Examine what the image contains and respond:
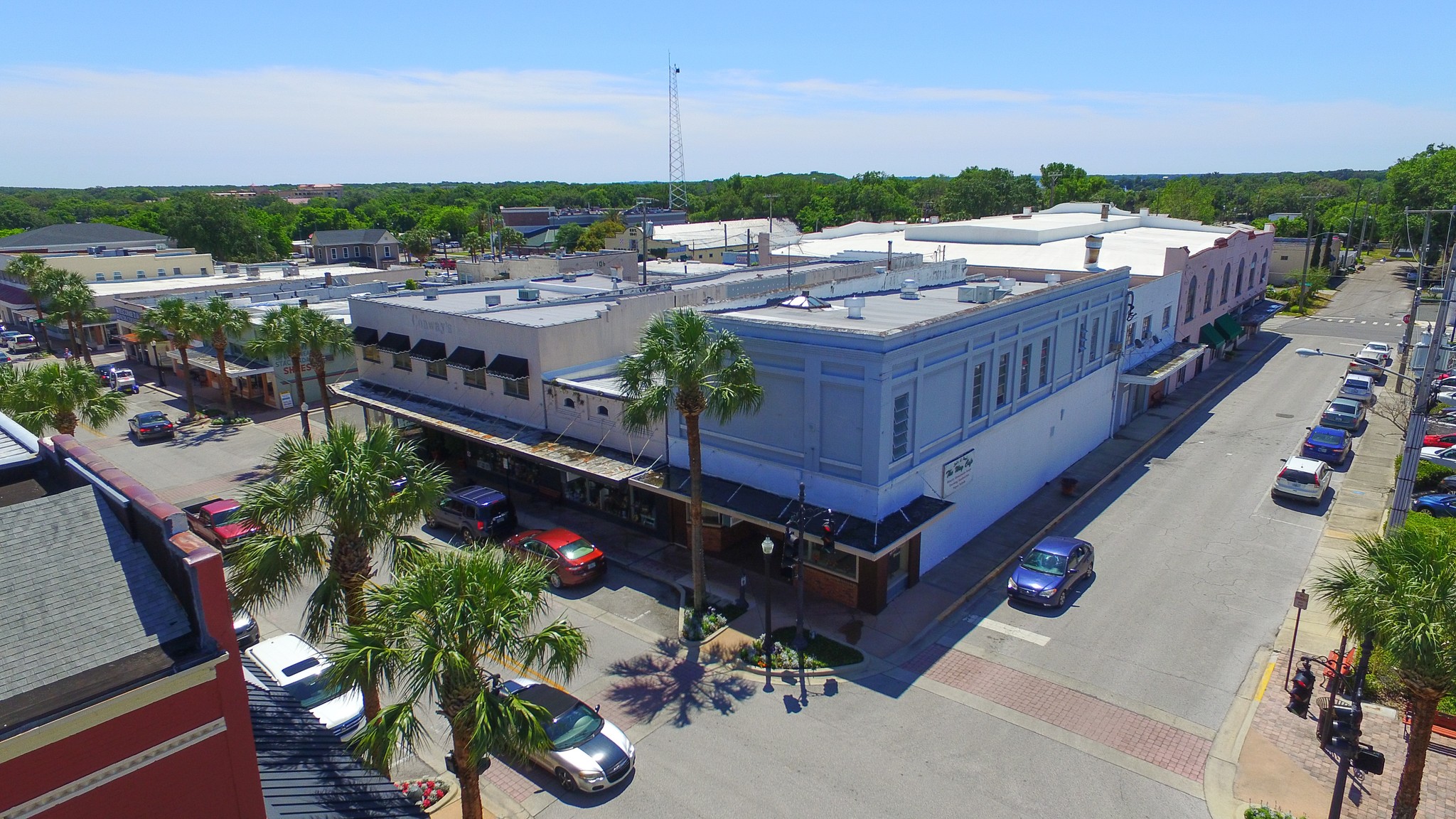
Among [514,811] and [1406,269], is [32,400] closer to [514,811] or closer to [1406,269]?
[514,811]

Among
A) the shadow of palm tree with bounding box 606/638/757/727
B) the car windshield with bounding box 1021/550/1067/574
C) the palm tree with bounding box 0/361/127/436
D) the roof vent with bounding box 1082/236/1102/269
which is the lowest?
the shadow of palm tree with bounding box 606/638/757/727

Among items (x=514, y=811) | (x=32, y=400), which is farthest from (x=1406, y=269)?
(x=32, y=400)

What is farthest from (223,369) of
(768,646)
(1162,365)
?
(1162,365)

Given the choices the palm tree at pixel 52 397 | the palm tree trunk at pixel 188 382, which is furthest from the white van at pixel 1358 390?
the palm tree trunk at pixel 188 382

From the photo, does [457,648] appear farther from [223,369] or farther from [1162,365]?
[223,369]

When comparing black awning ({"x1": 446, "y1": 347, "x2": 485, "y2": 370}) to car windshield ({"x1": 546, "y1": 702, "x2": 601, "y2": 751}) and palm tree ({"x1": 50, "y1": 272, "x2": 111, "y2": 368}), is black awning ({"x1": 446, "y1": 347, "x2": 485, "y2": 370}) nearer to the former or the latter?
car windshield ({"x1": 546, "y1": 702, "x2": 601, "y2": 751})

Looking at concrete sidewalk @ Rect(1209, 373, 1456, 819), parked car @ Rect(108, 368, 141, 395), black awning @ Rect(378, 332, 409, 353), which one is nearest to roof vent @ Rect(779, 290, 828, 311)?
concrete sidewalk @ Rect(1209, 373, 1456, 819)
